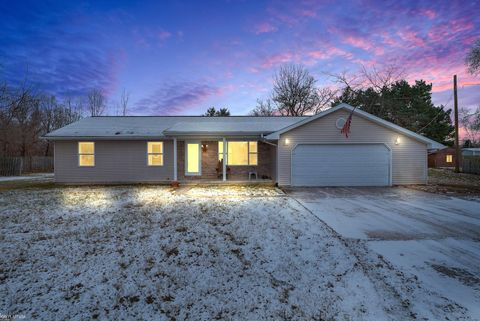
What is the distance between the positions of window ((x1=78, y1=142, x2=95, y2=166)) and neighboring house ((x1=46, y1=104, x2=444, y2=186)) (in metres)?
0.04

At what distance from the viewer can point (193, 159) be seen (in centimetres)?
1343

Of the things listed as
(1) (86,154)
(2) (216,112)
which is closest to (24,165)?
(1) (86,154)

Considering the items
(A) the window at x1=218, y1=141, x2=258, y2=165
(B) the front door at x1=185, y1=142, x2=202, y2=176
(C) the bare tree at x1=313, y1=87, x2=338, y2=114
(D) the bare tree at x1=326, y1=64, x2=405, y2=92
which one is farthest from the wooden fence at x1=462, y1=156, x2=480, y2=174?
(B) the front door at x1=185, y1=142, x2=202, y2=176

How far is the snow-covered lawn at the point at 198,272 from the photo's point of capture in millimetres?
2551

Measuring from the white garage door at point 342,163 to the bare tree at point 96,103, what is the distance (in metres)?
30.5

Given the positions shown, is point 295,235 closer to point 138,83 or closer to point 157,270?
point 157,270

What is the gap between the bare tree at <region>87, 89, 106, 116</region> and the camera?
30578 millimetres

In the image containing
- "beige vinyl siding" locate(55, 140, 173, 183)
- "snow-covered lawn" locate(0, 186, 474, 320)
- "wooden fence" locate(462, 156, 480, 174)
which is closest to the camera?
"snow-covered lawn" locate(0, 186, 474, 320)

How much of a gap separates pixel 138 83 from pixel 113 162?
12.2 m

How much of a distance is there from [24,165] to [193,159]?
19.0m

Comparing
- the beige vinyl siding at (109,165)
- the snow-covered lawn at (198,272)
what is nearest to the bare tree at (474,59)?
the snow-covered lawn at (198,272)

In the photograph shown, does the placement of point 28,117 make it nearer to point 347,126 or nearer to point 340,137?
point 340,137

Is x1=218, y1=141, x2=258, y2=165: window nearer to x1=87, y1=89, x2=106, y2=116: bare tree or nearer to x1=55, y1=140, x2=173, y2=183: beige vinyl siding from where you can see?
x1=55, y1=140, x2=173, y2=183: beige vinyl siding

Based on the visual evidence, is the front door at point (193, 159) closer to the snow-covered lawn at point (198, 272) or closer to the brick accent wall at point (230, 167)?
the brick accent wall at point (230, 167)
